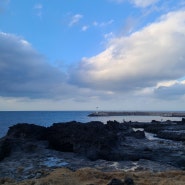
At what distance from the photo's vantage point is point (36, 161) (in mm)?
31188

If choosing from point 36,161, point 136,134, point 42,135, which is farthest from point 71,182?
point 136,134

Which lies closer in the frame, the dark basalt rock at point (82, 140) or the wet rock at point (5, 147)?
the wet rock at point (5, 147)

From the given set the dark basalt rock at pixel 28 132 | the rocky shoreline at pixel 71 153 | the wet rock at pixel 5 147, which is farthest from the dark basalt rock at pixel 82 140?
the wet rock at pixel 5 147

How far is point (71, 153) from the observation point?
3666cm

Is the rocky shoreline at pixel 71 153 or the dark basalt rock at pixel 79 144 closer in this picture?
the rocky shoreline at pixel 71 153

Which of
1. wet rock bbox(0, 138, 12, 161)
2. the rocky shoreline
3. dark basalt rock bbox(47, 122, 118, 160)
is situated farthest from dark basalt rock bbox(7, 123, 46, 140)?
wet rock bbox(0, 138, 12, 161)

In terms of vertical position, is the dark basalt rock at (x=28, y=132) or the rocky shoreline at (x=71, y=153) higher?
the dark basalt rock at (x=28, y=132)

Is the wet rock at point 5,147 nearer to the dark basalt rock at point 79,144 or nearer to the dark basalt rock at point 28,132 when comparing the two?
the dark basalt rock at point 79,144

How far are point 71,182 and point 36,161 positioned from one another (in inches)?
441

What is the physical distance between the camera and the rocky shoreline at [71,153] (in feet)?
97.4

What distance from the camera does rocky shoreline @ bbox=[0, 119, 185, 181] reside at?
97.4 ft

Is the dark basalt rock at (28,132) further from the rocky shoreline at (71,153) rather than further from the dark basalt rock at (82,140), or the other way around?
the dark basalt rock at (82,140)

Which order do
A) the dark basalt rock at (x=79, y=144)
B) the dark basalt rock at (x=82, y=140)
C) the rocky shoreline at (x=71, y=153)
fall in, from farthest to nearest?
the dark basalt rock at (x=82, y=140), the dark basalt rock at (x=79, y=144), the rocky shoreline at (x=71, y=153)

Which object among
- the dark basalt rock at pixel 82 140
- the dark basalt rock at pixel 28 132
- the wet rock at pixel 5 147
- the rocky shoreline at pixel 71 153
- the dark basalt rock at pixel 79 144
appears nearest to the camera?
the rocky shoreline at pixel 71 153
